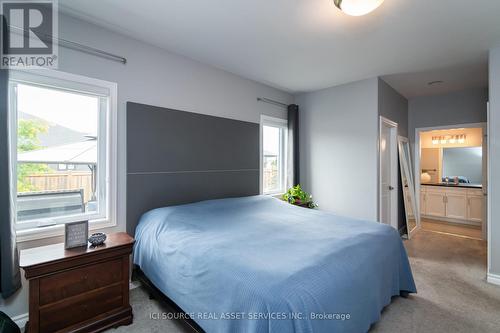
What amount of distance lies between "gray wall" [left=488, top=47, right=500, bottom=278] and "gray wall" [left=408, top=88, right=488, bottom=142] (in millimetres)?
1834

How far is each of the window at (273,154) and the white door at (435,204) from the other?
3.90 meters

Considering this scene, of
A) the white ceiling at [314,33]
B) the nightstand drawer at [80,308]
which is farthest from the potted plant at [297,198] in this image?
Result: the nightstand drawer at [80,308]

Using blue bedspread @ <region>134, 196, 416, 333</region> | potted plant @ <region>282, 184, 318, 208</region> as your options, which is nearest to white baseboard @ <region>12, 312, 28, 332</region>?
blue bedspread @ <region>134, 196, 416, 333</region>

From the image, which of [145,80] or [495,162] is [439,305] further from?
[145,80]

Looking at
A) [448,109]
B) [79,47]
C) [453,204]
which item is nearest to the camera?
[79,47]

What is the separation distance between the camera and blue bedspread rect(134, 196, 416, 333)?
47.8 inches

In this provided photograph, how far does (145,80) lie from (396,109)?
13.9 feet

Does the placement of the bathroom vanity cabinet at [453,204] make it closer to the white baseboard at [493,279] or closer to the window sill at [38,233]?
the white baseboard at [493,279]

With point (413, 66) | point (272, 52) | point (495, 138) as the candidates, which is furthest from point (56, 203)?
point (495, 138)

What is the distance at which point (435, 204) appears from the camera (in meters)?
5.55

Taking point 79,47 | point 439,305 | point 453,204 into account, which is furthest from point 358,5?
point 453,204

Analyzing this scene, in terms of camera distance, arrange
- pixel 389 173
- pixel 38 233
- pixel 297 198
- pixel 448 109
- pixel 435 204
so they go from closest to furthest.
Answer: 1. pixel 38 233
2. pixel 297 198
3. pixel 389 173
4. pixel 448 109
5. pixel 435 204

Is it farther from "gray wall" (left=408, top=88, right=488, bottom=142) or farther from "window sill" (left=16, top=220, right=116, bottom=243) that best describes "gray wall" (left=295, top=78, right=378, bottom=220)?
"window sill" (left=16, top=220, right=116, bottom=243)

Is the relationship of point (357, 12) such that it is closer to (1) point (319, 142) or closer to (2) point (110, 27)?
A: (2) point (110, 27)
